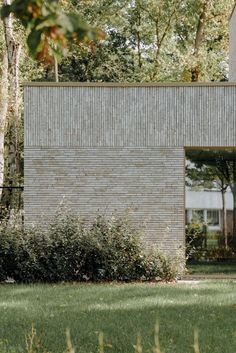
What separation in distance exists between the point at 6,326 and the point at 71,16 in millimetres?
6737

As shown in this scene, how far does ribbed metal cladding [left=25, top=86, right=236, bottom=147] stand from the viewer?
15.8 m

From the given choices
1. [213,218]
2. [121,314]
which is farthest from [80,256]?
[213,218]

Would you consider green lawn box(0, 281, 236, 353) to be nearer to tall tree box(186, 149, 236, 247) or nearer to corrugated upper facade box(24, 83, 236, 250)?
corrugated upper facade box(24, 83, 236, 250)

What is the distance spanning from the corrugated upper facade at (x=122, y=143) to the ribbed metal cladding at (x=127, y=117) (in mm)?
20

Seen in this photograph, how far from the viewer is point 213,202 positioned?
842 inches

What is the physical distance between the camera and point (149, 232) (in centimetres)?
1554

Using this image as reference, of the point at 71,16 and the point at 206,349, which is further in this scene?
the point at 206,349

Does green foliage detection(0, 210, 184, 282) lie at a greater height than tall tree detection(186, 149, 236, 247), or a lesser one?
lesser

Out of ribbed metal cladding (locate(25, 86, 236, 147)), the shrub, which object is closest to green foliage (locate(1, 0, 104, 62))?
the shrub

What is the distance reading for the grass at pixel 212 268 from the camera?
1627 cm

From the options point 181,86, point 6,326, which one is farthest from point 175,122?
point 6,326

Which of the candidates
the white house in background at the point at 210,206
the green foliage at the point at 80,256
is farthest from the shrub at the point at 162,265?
the white house in background at the point at 210,206

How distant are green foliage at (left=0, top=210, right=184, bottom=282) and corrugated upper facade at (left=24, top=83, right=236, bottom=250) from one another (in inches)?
42.5

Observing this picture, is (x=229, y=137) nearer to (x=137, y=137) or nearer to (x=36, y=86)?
(x=137, y=137)
